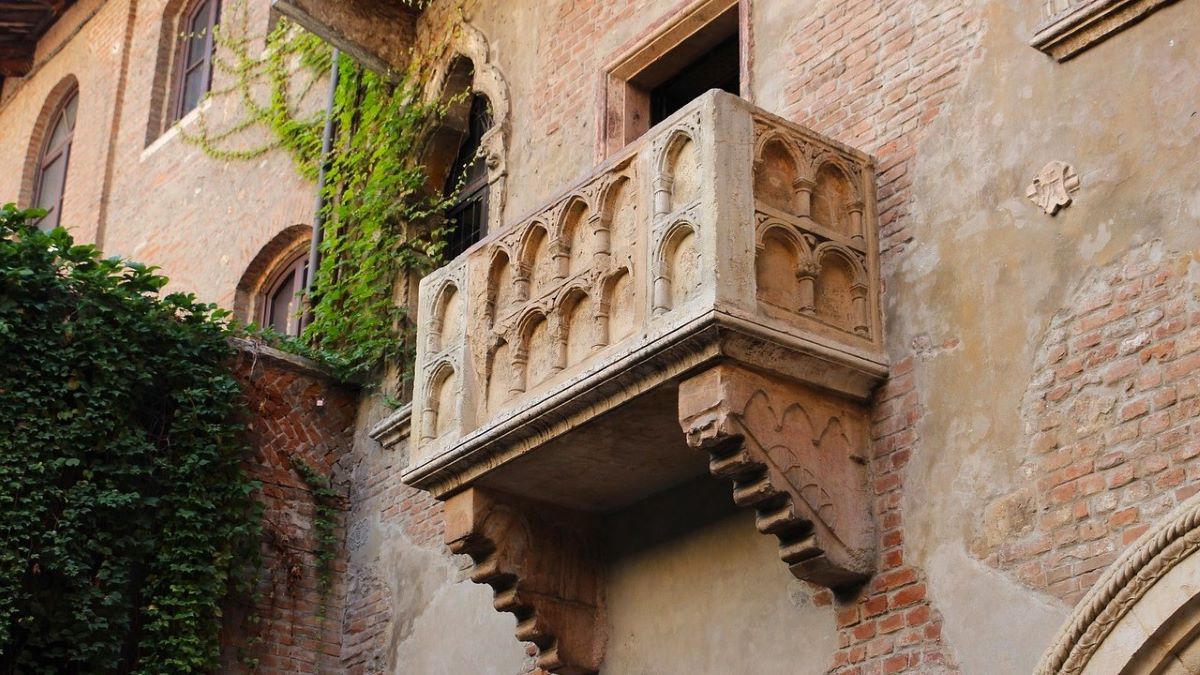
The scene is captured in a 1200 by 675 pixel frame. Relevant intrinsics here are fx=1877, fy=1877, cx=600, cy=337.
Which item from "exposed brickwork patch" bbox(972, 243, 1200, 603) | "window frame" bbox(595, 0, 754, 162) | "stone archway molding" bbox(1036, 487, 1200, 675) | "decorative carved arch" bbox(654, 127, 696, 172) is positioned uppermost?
"window frame" bbox(595, 0, 754, 162)

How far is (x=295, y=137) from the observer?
13844 millimetres

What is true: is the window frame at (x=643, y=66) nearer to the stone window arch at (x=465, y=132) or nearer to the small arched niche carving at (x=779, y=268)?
the stone window arch at (x=465, y=132)

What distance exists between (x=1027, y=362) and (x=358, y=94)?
6669 mm

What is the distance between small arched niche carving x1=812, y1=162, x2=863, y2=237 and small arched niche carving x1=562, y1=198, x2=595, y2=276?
103 centimetres

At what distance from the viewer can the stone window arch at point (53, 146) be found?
18.2 meters

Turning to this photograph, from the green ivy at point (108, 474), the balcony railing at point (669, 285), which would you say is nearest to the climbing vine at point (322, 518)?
the green ivy at point (108, 474)

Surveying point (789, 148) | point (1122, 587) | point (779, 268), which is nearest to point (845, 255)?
point (779, 268)

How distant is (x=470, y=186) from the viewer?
39.1 ft

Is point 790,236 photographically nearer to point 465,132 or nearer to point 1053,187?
point 1053,187

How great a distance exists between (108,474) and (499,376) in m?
2.77

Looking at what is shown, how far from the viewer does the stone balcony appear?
7605mm

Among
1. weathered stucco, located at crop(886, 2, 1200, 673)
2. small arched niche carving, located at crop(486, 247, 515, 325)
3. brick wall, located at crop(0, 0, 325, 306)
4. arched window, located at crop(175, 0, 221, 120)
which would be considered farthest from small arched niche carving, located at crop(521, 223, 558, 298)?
arched window, located at crop(175, 0, 221, 120)

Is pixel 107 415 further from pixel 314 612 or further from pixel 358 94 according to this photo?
pixel 358 94

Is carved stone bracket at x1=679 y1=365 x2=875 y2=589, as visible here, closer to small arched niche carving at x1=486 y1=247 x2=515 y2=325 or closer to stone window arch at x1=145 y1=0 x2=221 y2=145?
small arched niche carving at x1=486 y1=247 x2=515 y2=325
